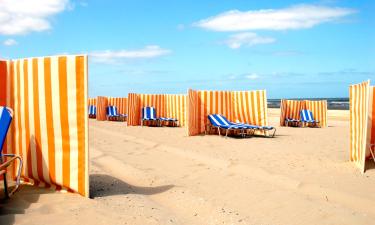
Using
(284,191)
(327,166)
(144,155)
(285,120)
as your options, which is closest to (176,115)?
(285,120)

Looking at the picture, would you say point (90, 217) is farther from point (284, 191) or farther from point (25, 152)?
point (284, 191)

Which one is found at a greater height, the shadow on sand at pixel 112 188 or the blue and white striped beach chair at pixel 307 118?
the blue and white striped beach chair at pixel 307 118

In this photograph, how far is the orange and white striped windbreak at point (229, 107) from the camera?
11414mm

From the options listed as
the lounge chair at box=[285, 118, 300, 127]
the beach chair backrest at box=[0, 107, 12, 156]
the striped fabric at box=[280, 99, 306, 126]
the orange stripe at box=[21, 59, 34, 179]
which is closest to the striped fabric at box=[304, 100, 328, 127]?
the striped fabric at box=[280, 99, 306, 126]

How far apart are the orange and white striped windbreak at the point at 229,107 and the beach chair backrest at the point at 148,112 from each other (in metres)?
4.80

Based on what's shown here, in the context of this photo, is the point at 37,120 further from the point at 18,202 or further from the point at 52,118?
the point at 18,202

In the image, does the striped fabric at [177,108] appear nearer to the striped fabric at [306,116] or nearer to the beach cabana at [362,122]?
the striped fabric at [306,116]

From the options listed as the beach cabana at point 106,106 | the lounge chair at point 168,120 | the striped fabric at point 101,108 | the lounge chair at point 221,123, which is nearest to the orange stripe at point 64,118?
the lounge chair at point 221,123

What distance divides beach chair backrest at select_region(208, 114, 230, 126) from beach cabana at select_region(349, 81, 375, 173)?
4.81 meters

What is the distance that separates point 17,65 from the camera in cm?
411

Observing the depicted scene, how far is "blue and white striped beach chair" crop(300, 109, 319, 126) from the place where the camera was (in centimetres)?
1694

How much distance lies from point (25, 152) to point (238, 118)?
869 cm

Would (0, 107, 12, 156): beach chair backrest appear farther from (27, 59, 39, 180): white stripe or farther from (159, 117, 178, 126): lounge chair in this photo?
(159, 117, 178, 126): lounge chair

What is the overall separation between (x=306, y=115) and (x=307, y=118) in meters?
0.18
